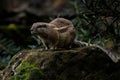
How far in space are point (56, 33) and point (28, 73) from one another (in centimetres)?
58

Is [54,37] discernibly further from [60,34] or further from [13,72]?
[13,72]

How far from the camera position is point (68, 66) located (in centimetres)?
540

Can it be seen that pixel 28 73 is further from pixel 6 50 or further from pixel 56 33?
pixel 6 50

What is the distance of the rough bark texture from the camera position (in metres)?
5.34

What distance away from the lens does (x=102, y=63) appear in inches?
216

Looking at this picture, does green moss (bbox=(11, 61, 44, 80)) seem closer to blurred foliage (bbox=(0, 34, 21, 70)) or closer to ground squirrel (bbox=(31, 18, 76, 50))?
ground squirrel (bbox=(31, 18, 76, 50))

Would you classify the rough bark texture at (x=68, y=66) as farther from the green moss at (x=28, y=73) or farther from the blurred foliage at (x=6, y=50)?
the blurred foliage at (x=6, y=50)

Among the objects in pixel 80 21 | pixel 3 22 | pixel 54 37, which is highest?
pixel 54 37

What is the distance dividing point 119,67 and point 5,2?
35.8ft

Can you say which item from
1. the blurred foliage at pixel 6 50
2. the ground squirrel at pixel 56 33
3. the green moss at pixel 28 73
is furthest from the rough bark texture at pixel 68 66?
the blurred foliage at pixel 6 50

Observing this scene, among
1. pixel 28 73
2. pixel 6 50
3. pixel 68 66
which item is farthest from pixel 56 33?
pixel 6 50

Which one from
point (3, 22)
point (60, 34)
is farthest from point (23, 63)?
point (3, 22)

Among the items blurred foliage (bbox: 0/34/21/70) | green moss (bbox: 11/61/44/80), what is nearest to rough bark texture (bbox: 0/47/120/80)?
green moss (bbox: 11/61/44/80)

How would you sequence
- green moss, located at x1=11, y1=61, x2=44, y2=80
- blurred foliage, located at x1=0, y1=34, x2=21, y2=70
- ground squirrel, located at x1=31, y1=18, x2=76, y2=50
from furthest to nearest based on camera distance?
blurred foliage, located at x1=0, y1=34, x2=21, y2=70 → ground squirrel, located at x1=31, y1=18, x2=76, y2=50 → green moss, located at x1=11, y1=61, x2=44, y2=80
